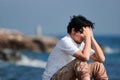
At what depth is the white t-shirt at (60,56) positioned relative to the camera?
7395 millimetres

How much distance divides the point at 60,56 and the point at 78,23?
547mm

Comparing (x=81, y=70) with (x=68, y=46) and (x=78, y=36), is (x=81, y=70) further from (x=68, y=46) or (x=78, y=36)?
(x=78, y=36)

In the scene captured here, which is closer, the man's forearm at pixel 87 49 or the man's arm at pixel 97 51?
the man's forearm at pixel 87 49

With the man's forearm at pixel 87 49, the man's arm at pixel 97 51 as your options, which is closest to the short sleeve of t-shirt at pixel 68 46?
the man's forearm at pixel 87 49

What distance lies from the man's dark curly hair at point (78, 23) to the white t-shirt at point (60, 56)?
0.19 metres

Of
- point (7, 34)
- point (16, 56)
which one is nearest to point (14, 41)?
point (7, 34)

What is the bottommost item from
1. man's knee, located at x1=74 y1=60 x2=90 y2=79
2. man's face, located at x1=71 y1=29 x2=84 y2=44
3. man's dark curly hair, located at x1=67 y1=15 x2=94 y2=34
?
man's knee, located at x1=74 y1=60 x2=90 y2=79

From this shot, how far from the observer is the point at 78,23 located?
7555mm

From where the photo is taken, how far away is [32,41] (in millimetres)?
42812

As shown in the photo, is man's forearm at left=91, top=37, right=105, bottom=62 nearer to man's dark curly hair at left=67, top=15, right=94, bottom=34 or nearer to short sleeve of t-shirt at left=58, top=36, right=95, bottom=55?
man's dark curly hair at left=67, top=15, right=94, bottom=34

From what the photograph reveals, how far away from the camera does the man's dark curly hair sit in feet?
24.8

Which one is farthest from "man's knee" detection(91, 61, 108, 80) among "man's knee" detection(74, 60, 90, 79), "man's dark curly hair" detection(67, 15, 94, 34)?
"man's dark curly hair" detection(67, 15, 94, 34)

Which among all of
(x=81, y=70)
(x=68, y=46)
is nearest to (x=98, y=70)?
(x=81, y=70)

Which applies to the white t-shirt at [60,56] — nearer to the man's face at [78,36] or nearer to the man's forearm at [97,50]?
the man's face at [78,36]
